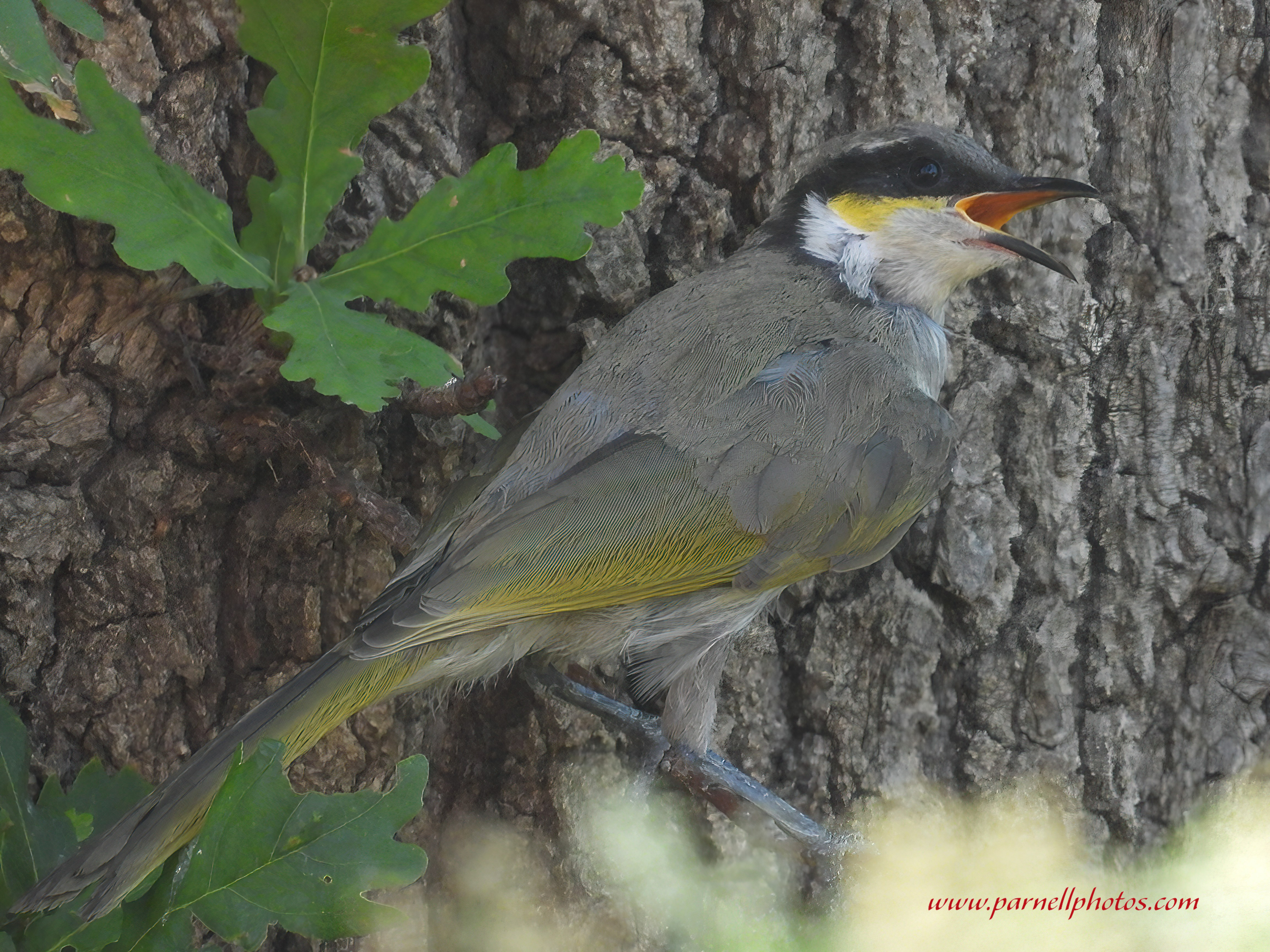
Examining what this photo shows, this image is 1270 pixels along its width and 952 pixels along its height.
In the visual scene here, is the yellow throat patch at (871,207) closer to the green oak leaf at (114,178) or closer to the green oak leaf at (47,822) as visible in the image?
the green oak leaf at (114,178)

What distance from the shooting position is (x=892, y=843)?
7.93 ft

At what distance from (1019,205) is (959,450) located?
521 millimetres

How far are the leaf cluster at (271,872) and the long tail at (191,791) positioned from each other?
42 mm

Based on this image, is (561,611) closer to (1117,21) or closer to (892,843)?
(892,843)

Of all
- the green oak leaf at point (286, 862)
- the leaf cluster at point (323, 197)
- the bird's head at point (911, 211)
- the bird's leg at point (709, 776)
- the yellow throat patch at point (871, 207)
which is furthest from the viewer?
the yellow throat patch at point (871, 207)

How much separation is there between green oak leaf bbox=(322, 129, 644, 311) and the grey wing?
433 mm

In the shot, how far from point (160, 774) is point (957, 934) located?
1.63 m

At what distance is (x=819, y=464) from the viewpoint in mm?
2205

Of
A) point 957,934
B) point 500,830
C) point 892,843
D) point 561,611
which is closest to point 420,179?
point 561,611

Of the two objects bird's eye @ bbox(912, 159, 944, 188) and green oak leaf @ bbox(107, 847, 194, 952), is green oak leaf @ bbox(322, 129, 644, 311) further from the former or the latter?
green oak leaf @ bbox(107, 847, 194, 952)

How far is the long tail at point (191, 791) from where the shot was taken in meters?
1.86

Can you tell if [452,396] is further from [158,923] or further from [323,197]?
[158,923]

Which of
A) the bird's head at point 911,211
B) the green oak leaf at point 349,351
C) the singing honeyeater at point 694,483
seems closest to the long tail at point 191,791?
the singing honeyeater at point 694,483

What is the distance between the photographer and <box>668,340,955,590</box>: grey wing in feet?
7.13
